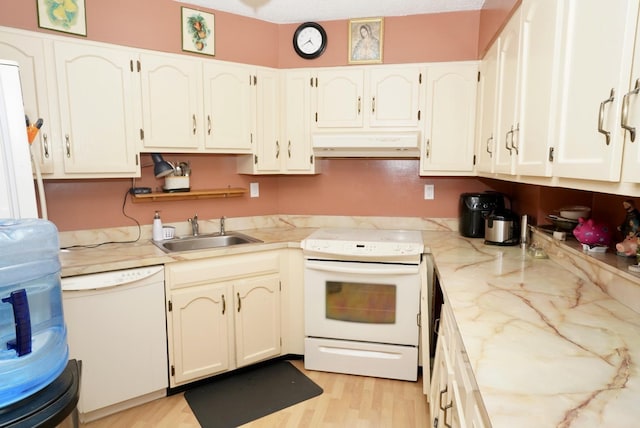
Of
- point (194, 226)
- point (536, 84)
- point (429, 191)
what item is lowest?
point (194, 226)

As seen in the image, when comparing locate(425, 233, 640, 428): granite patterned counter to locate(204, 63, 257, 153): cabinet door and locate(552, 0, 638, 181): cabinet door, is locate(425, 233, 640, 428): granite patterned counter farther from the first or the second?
locate(204, 63, 257, 153): cabinet door

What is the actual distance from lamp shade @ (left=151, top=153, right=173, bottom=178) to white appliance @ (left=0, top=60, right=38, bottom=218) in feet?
3.81

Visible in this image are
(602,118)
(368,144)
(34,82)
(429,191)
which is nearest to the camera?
(602,118)

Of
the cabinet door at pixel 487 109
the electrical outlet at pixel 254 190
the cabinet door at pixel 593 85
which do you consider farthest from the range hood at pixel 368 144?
the cabinet door at pixel 593 85

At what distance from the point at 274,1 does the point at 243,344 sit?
2274mm

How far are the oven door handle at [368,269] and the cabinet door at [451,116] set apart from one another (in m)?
0.79

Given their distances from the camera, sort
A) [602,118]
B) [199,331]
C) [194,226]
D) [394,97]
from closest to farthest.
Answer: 1. [602,118]
2. [199,331]
3. [394,97]
4. [194,226]

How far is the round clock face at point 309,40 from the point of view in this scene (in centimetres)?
291

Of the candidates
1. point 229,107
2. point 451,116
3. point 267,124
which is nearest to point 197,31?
point 229,107

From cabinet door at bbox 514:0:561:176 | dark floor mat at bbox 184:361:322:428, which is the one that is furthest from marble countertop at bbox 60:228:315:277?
cabinet door at bbox 514:0:561:176

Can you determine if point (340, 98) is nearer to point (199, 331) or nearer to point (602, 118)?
point (199, 331)

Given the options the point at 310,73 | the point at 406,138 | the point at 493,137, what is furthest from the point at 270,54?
the point at 493,137

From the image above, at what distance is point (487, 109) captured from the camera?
2361mm

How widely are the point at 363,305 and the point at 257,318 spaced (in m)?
0.70
